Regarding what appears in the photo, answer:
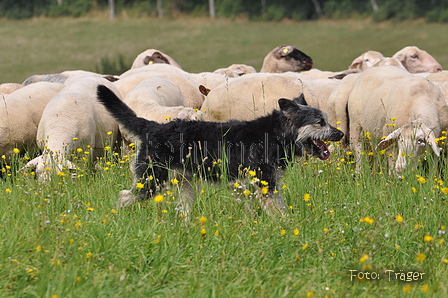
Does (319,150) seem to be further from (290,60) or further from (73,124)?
(290,60)

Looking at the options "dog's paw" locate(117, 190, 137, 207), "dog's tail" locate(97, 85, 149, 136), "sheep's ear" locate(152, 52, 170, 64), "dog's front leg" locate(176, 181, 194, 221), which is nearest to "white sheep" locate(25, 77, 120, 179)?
"dog's tail" locate(97, 85, 149, 136)

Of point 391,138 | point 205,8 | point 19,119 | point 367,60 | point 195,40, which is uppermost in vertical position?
point 391,138

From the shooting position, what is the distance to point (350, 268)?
11.3ft

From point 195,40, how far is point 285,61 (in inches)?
1075

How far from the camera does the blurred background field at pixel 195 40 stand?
32719 mm

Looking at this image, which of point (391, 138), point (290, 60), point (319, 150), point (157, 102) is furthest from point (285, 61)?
point (319, 150)

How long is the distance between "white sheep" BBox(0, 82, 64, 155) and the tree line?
36.9 metres

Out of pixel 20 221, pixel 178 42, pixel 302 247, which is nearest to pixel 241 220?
pixel 302 247

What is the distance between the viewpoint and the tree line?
43.6 meters

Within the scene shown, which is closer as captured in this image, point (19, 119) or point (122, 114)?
point (122, 114)

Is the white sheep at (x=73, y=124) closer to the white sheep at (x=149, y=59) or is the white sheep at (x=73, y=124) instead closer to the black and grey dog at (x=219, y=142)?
the black and grey dog at (x=219, y=142)

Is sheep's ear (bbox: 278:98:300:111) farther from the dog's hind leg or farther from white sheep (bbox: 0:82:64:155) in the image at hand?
white sheep (bbox: 0:82:64:155)

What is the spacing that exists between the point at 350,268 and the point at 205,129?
6.15 ft

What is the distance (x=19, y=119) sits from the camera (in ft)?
24.3
